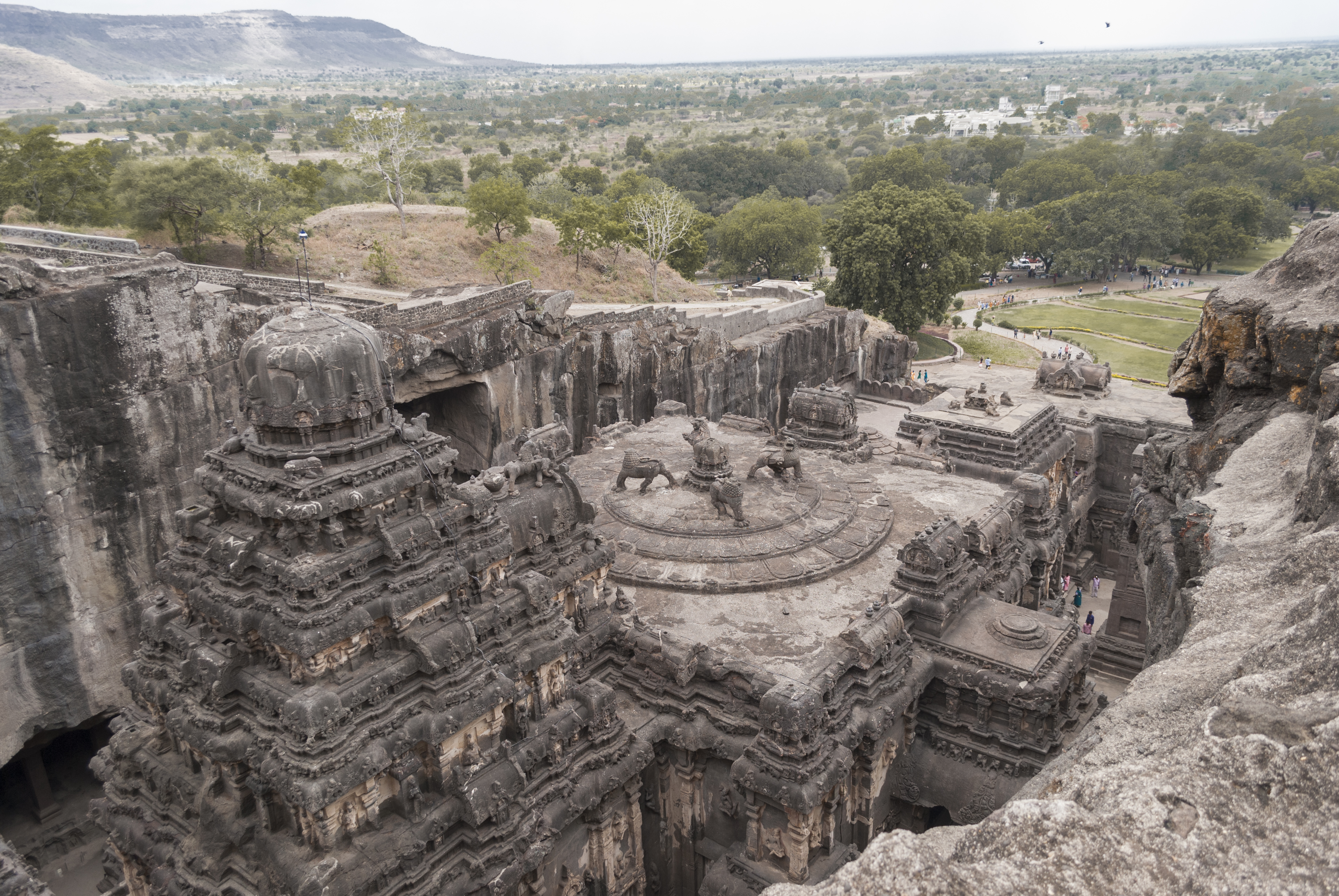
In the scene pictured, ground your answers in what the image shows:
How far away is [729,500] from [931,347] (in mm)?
44972

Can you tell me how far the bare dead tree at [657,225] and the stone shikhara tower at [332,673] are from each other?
1838 inches

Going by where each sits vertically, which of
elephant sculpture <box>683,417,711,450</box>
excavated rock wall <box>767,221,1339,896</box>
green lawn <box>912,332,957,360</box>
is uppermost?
excavated rock wall <box>767,221,1339,896</box>

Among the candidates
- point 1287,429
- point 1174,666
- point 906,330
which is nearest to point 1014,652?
point 1287,429

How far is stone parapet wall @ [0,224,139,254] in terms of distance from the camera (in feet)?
96.2

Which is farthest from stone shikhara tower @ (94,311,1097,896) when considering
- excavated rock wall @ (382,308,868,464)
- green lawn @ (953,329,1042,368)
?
green lawn @ (953,329,1042,368)

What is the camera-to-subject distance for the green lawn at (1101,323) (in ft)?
210

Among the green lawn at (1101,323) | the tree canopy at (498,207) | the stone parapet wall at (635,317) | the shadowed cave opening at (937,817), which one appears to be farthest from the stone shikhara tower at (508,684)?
the green lawn at (1101,323)

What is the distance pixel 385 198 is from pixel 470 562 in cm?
6670

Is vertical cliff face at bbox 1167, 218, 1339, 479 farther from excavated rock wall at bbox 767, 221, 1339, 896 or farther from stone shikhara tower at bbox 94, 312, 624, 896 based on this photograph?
stone shikhara tower at bbox 94, 312, 624, 896

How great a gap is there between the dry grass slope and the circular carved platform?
29.5m

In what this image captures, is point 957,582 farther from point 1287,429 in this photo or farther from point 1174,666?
point 1174,666

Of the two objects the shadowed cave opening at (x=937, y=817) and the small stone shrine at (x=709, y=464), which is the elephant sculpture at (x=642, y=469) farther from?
the shadowed cave opening at (x=937, y=817)

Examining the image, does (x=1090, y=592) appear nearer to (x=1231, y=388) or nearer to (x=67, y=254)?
(x=1231, y=388)

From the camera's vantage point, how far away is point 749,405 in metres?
45.4
